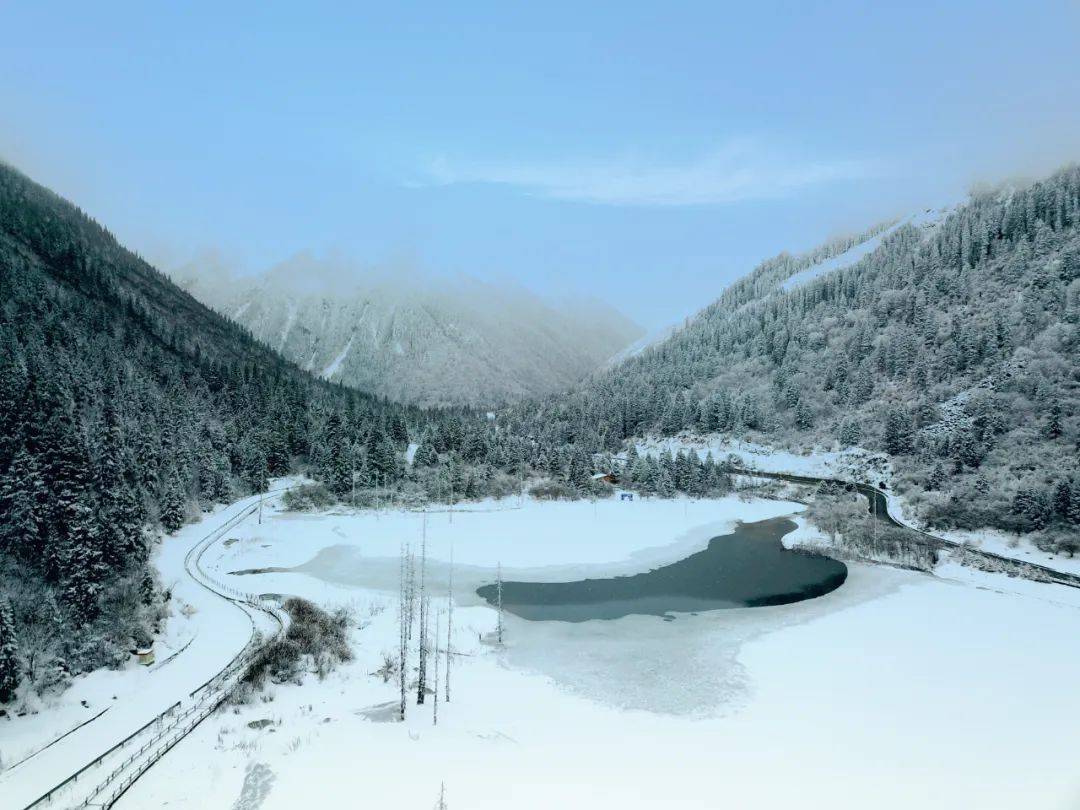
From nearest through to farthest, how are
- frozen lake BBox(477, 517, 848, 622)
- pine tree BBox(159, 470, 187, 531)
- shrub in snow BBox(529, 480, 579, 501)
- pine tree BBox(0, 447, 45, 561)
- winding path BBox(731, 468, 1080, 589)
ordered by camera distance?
1. pine tree BBox(0, 447, 45, 561)
2. frozen lake BBox(477, 517, 848, 622)
3. winding path BBox(731, 468, 1080, 589)
4. pine tree BBox(159, 470, 187, 531)
5. shrub in snow BBox(529, 480, 579, 501)

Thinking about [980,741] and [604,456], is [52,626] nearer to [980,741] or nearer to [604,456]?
[980,741]

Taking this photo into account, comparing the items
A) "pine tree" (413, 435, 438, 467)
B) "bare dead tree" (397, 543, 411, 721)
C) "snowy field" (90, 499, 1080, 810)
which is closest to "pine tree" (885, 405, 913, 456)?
"snowy field" (90, 499, 1080, 810)

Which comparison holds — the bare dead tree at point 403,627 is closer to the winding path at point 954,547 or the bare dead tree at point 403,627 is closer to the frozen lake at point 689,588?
the frozen lake at point 689,588

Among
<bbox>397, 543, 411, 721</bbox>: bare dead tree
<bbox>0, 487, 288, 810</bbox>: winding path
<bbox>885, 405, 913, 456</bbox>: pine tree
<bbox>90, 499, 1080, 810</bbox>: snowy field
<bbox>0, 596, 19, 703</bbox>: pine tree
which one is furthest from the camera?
<bbox>885, 405, 913, 456</bbox>: pine tree

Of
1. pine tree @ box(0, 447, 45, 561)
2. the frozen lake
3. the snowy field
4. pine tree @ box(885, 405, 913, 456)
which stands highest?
pine tree @ box(885, 405, 913, 456)

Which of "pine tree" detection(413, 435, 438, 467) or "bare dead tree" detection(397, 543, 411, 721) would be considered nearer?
"bare dead tree" detection(397, 543, 411, 721)

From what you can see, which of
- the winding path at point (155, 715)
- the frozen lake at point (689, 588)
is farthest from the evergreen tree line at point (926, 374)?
the winding path at point (155, 715)

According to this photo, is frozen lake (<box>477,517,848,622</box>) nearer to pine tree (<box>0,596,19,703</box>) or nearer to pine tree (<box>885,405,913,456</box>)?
pine tree (<box>0,596,19,703</box>)

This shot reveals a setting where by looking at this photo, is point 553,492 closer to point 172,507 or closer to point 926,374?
point 172,507

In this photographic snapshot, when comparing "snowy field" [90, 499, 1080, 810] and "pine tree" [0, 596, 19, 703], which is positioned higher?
"pine tree" [0, 596, 19, 703]

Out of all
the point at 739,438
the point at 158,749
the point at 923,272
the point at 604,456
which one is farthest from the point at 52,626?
the point at 923,272
